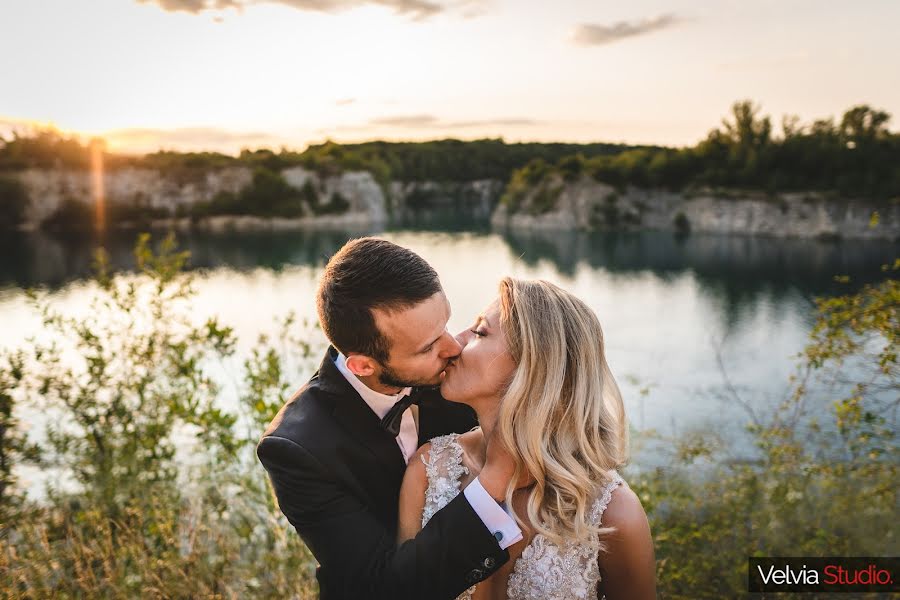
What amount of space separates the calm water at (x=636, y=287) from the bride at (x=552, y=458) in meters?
1.55

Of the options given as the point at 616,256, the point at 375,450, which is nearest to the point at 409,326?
the point at 375,450

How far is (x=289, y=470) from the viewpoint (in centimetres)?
180

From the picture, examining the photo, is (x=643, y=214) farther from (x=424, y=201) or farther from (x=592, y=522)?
(x=592, y=522)

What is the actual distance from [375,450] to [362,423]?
9 cm

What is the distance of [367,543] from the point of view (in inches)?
67.3

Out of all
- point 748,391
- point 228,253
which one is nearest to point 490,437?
point 748,391

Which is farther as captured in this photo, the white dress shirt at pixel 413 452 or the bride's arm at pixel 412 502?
the bride's arm at pixel 412 502

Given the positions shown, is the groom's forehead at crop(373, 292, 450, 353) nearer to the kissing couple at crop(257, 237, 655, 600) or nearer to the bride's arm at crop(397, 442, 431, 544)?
the kissing couple at crop(257, 237, 655, 600)

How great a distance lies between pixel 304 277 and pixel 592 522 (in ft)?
94.3

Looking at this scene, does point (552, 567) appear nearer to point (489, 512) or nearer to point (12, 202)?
point (489, 512)

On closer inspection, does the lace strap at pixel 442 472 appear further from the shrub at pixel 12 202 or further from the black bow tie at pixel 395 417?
the shrub at pixel 12 202

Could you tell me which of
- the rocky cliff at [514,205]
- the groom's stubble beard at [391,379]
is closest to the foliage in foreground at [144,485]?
the groom's stubble beard at [391,379]

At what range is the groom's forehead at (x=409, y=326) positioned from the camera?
1956mm

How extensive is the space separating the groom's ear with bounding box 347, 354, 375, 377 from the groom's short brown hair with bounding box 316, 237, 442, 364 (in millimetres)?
21
